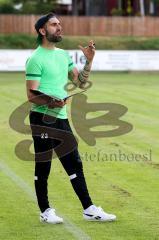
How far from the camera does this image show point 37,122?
335 inches

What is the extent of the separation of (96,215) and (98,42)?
45.2 m

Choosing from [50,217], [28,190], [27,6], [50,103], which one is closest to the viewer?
[50,103]

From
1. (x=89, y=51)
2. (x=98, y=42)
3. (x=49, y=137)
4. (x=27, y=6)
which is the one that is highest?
(x=89, y=51)

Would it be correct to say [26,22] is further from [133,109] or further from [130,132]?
[130,132]

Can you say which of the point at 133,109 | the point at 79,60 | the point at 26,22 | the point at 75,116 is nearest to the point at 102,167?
the point at 75,116

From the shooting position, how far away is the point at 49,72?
844 cm

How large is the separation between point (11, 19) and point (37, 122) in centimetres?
4840

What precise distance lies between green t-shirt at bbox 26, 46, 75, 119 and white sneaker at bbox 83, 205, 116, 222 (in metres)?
1.08

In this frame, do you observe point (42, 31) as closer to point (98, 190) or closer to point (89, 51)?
point (89, 51)

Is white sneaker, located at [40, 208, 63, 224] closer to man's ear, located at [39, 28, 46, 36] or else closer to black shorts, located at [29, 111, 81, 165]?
black shorts, located at [29, 111, 81, 165]

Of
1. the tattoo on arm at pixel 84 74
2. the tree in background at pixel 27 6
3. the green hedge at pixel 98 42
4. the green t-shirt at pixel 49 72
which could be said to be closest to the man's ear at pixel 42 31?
the green t-shirt at pixel 49 72

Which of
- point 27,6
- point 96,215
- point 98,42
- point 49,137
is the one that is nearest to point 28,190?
point 96,215

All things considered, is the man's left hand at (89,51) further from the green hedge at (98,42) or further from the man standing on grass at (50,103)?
the green hedge at (98,42)

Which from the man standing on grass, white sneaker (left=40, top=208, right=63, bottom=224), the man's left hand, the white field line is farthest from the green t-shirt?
the white field line
